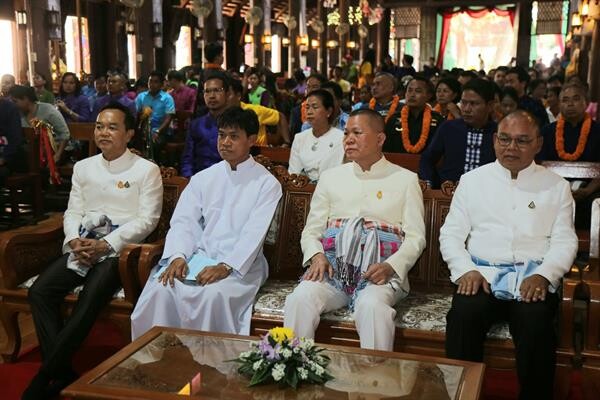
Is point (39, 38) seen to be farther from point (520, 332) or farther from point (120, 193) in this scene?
point (520, 332)

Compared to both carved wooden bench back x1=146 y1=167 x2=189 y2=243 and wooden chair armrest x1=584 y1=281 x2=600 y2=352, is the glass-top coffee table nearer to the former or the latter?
wooden chair armrest x1=584 y1=281 x2=600 y2=352

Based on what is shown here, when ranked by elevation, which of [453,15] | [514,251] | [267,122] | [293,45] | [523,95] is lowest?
[514,251]

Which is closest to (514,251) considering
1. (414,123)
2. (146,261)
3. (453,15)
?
(146,261)

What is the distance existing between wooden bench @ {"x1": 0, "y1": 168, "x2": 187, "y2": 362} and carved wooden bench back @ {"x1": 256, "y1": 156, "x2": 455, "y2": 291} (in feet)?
2.41

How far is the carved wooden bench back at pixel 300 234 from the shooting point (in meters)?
3.70

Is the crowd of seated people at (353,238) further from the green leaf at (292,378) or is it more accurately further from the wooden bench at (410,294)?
the green leaf at (292,378)

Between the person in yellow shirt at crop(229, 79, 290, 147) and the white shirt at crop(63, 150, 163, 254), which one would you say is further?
the person in yellow shirt at crop(229, 79, 290, 147)

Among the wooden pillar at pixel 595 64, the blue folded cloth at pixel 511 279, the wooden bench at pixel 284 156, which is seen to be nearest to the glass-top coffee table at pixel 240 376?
the blue folded cloth at pixel 511 279

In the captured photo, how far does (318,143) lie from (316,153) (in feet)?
0.25

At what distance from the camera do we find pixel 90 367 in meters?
3.64

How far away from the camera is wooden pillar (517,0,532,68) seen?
843 inches

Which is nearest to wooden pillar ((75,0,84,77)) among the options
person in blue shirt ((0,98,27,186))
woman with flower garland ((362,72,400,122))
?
person in blue shirt ((0,98,27,186))

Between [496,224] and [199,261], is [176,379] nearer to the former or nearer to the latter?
[199,261]

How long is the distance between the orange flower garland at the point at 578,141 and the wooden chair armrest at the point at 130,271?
2.84 metres
